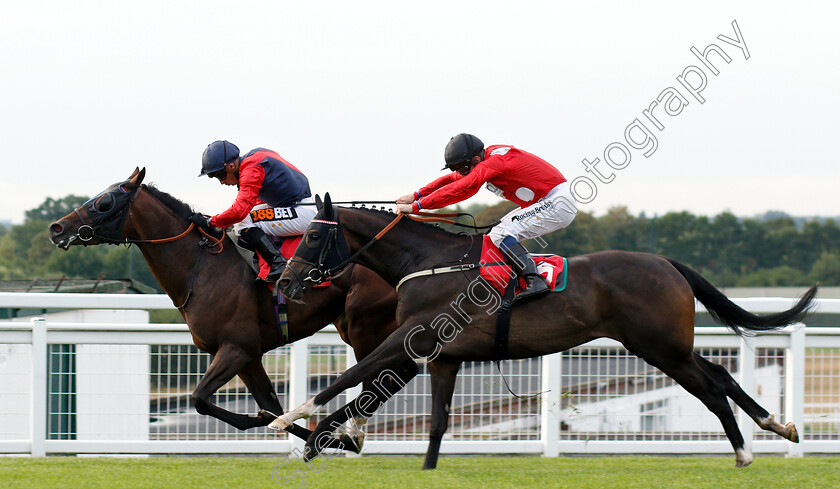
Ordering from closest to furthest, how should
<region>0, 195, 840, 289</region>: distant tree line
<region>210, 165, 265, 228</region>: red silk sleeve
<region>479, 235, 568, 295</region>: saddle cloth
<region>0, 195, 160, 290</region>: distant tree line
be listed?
<region>479, 235, 568, 295</region>: saddle cloth, <region>210, 165, 265, 228</region>: red silk sleeve, <region>0, 195, 160, 290</region>: distant tree line, <region>0, 195, 840, 289</region>: distant tree line

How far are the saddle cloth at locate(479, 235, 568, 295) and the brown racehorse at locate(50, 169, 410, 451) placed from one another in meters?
0.78

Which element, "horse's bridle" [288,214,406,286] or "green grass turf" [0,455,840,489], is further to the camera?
"horse's bridle" [288,214,406,286]

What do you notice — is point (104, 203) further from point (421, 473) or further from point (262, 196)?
point (421, 473)

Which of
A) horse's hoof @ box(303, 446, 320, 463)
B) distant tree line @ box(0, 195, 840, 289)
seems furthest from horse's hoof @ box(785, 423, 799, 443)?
distant tree line @ box(0, 195, 840, 289)

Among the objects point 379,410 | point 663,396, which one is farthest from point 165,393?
point 663,396

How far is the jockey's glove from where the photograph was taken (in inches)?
234

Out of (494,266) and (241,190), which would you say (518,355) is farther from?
(241,190)

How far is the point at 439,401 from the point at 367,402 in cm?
44

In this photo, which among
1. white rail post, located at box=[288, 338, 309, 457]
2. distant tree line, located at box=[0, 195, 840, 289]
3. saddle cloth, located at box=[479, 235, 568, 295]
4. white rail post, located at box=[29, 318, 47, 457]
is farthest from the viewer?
distant tree line, located at box=[0, 195, 840, 289]

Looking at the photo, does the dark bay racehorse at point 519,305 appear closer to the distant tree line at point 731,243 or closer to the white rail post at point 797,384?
the white rail post at point 797,384

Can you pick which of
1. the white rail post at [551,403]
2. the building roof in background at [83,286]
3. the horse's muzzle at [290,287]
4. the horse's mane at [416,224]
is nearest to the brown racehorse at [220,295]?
the horse's mane at [416,224]

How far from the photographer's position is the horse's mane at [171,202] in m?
5.97

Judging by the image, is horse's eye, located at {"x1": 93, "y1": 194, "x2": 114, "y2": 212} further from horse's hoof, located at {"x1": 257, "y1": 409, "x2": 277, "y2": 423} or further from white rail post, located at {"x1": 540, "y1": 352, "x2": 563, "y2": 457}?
white rail post, located at {"x1": 540, "y1": 352, "x2": 563, "y2": 457}

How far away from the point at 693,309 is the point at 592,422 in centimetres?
132
